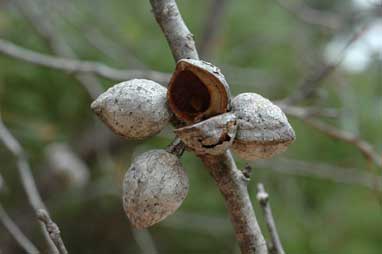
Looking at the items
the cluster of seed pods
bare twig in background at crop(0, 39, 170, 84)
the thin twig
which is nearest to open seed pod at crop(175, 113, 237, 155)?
the cluster of seed pods

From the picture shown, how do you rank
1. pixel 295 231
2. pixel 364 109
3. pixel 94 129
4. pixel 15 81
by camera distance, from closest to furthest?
pixel 295 231 → pixel 15 81 → pixel 94 129 → pixel 364 109

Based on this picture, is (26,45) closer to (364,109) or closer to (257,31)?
(257,31)

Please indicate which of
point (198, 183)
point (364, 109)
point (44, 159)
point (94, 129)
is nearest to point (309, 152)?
point (364, 109)

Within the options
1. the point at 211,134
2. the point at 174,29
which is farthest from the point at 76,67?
the point at 211,134

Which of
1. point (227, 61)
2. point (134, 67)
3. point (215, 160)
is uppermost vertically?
point (215, 160)

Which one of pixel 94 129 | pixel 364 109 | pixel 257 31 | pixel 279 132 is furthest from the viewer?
pixel 257 31

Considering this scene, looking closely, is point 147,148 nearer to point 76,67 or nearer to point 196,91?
point 76,67

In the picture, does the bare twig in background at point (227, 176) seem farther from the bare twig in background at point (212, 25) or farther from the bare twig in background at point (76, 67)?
the bare twig in background at point (212, 25)
